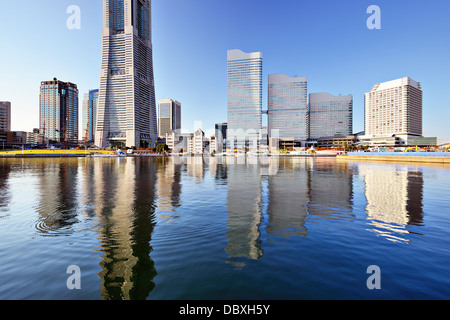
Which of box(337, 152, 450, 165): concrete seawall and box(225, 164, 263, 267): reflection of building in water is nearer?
box(225, 164, 263, 267): reflection of building in water

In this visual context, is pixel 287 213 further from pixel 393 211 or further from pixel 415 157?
pixel 415 157

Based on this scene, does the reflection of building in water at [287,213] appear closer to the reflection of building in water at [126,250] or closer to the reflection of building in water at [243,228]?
the reflection of building in water at [243,228]

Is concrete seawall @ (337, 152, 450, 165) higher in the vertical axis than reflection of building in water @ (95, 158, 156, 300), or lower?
higher

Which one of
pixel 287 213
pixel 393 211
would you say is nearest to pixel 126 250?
pixel 287 213

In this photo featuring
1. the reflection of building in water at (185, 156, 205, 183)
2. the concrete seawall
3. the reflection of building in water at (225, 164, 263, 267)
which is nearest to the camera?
the reflection of building in water at (225, 164, 263, 267)

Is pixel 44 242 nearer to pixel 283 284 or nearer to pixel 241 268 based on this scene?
pixel 241 268

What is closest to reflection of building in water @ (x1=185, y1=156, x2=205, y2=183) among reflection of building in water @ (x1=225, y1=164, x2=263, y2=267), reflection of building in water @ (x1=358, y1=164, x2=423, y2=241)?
reflection of building in water @ (x1=225, y1=164, x2=263, y2=267)

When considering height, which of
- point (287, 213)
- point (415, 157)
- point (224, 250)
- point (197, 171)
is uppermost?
point (415, 157)

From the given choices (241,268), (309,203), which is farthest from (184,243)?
(309,203)

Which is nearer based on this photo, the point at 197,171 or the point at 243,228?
the point at 243,228

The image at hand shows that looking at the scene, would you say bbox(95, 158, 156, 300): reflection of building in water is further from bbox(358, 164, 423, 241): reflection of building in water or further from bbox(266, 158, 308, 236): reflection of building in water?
bbox(358, 164, 423, 241): reflection of building in water

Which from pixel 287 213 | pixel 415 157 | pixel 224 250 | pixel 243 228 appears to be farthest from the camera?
pixel 415 157

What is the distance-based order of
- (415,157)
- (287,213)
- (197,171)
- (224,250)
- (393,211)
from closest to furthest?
1. (224,250)
2. (287,213)
3. (393,211)
4. (197,171)
5. (415,157)
